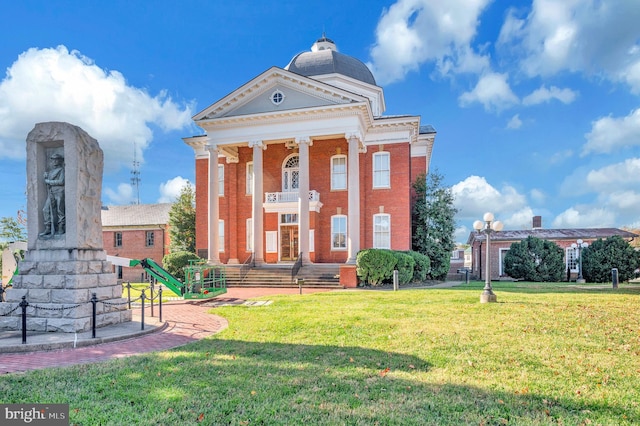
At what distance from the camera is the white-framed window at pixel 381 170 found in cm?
2519

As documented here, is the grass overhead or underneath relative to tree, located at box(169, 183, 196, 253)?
underneath

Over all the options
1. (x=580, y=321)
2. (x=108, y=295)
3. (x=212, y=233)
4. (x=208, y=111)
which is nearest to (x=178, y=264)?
(x=212, y=233)

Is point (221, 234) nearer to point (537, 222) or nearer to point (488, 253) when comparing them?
point (488, 253)

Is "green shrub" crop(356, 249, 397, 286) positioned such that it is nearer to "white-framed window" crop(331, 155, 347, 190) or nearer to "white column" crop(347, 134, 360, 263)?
"white column" crop(347, 134, 360, 263)

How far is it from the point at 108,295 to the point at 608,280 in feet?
106

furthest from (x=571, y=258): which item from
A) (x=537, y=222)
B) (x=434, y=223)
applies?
(x=434, y=223)

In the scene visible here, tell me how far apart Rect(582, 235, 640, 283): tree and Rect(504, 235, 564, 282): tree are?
6.27ft

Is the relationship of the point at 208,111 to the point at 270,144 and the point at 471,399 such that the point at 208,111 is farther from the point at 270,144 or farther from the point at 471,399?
the point at 471,399

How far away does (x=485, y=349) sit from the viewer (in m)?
6.62

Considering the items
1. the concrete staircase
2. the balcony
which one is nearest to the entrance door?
the balcony

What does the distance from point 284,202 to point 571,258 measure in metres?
25.5

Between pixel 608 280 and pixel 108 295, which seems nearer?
pixel 108 295

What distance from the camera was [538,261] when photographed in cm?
2825

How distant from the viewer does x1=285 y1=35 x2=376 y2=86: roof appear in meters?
29.5
